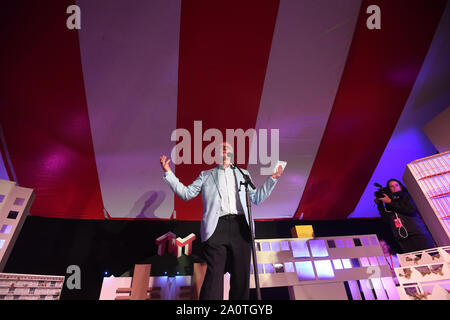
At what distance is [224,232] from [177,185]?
2.16 ft

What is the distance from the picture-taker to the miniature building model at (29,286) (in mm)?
3076

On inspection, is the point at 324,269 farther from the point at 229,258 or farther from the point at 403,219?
the point at 229,258

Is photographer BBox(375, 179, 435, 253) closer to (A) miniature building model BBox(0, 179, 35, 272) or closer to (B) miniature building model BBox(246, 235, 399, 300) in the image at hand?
(B) miniature building model BBox(246, 235, 399, 300)

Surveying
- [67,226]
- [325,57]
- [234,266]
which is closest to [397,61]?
[325,57]

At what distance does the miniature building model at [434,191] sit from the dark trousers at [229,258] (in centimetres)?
258

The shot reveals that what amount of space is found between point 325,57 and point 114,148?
11.1ft

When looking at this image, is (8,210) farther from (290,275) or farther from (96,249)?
(290,275)

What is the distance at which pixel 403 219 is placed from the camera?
351cm

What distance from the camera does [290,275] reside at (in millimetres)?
3613

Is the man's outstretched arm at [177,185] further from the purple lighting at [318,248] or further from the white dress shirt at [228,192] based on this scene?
the purple lighting at [318,248]

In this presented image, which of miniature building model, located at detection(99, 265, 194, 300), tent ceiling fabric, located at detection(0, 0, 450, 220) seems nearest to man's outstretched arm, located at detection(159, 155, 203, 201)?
miniature building model, located at detection(99, 265, 194, 300)

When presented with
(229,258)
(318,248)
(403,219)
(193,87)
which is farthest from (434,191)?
(193,87)

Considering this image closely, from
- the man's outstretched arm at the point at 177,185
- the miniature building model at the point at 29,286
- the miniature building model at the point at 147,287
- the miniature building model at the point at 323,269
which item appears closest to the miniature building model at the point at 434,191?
the miniature building model at the point at 323,269

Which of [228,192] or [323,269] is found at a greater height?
[228,192]
